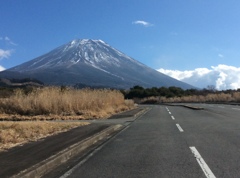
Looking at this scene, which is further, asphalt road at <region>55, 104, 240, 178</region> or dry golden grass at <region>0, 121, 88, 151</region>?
dry golden grass at <region>0, 121, 88, 151</region>

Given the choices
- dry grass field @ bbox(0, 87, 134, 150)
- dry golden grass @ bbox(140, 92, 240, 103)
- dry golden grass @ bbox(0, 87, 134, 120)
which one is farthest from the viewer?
dry golden grass @ bbox(140, 92, 240, 103)

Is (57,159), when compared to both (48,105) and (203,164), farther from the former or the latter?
(48,105)

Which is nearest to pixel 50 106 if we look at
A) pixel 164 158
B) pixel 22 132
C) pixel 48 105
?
pixel 48 105

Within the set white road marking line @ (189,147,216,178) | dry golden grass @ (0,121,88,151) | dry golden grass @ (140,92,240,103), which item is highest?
dry golden grass @ (140,92,240,103)

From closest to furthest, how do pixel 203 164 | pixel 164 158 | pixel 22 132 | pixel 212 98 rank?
pixel 203 164
pixel 164 158
pixel 22 132
pixel 212 98

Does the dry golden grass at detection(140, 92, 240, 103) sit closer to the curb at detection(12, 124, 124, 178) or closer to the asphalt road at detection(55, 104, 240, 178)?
the asphalt road at detection(55, 104, 240, 178)

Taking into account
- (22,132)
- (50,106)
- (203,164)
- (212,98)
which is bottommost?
(203,164)

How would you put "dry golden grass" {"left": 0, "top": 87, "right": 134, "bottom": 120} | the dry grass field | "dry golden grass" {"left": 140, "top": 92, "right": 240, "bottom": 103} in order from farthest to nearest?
"dry golden grass" {"left": 140, "top": 92, "right": 240, "bottom": 103} < "dry golden grass" {"left": 0, "top": 87, "right": 134, "bottom": 120} < the dry grass field

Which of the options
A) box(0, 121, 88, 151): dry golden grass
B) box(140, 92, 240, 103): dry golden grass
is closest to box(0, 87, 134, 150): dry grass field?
box(0, 121, 88, 151): dry golden grass

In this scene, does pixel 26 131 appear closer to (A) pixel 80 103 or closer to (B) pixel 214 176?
(B) pixel 214 176

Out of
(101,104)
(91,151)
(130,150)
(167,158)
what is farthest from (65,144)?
(101,104)

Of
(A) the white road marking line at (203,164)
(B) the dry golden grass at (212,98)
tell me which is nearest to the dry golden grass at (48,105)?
(A) the white road marking line at (203,164)

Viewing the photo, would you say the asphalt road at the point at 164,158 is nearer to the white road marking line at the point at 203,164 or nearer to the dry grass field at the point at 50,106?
the white road marking line at the point at 203,164

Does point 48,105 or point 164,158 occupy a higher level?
point 48,105
